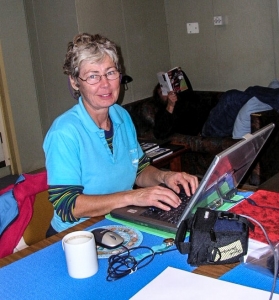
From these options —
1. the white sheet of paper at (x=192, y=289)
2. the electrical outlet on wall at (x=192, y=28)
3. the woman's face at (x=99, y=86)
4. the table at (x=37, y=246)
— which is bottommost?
the white sheet of paper at (x=192, y=289)

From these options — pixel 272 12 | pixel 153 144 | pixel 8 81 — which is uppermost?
pixel 272 12

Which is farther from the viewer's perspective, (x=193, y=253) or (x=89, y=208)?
(x=89, y=208)

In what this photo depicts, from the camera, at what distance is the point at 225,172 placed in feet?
4.50

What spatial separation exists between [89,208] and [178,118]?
2.68 metres

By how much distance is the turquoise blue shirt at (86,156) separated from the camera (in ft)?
5.33

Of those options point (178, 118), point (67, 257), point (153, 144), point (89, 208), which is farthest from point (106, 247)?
point (178, 118)

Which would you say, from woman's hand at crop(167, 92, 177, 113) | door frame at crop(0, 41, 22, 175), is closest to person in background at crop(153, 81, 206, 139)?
woman's hand at crop(167, 92, 177, 113)

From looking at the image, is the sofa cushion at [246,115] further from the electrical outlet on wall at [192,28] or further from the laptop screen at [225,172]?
the laptop screen at [225,172]

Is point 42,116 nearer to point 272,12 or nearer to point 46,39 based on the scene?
point 46,39

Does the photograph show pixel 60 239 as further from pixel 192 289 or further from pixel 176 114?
pixel 176 114

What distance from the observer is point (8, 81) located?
454 centimetres

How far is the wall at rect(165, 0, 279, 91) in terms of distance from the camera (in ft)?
14.2

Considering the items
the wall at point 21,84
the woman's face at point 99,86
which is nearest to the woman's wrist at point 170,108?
the wall at point 21,84

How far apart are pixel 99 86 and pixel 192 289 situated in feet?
2.94
